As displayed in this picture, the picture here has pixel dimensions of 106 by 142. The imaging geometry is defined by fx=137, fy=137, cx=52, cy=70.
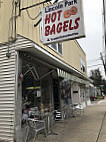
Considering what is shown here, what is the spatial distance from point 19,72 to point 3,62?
73 cm

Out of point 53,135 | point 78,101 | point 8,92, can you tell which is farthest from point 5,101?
point 78,101

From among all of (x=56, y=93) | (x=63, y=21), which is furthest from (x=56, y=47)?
(x=63, y=21)

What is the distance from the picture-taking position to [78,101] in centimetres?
1188

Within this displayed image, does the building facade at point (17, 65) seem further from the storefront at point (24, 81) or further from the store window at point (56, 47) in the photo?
the store window at point (56, 47)

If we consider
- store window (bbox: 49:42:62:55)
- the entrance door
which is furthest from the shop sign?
the entrance door

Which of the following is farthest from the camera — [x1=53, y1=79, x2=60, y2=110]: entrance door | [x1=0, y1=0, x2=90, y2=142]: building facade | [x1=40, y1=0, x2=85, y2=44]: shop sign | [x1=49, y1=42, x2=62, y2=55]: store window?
[x1=53, y1=79, x2=60, y2=110]: entrance door

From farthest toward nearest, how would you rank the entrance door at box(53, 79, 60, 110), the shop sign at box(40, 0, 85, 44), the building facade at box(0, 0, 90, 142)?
the entrance door at box(53, 79, 60, 110) < the building facade at box(0, 0, 90, 142) < the shop sign at box(40, 0, 85, 44)

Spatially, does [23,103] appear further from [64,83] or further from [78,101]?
[78,101]

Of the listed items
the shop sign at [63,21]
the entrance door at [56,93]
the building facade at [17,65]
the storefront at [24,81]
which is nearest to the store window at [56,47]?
the storefront at [24,81]

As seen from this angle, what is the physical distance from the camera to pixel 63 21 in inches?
163

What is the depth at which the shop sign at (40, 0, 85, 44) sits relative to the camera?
3.93 metres

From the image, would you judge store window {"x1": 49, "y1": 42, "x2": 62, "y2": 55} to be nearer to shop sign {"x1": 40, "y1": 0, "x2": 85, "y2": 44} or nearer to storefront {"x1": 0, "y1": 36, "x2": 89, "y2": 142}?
storefront {"x1": 0, "y1": 36, "x2": 89, "y2": 142}

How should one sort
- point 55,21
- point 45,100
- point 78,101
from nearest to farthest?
point 55,21 < point 45,100 < point 78,101

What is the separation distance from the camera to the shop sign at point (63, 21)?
3.93m
